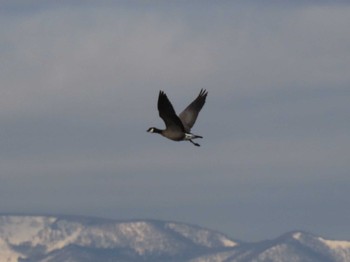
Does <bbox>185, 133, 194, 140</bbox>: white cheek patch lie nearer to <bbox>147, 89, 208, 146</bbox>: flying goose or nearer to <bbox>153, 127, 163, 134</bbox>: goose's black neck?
<bbox>147, 89, 208, 146</bbox>: flying goose

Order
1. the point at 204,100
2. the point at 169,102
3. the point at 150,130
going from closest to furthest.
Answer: the point at 169,102
the point at 150,130
the point at 204,100

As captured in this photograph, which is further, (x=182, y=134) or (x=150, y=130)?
(x=150, y=130)

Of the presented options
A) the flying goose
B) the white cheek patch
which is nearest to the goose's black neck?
the flying goose

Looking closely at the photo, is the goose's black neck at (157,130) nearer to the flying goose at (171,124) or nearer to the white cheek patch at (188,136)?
the flying goose at (171,124)

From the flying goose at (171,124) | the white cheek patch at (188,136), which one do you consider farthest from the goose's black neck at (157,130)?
the white cheek patch at (188,136)

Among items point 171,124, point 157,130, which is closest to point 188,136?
point 171,124

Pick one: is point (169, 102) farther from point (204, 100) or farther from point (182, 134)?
point (204, 100)

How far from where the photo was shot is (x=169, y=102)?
89000mm

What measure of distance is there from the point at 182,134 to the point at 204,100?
12.4 metres

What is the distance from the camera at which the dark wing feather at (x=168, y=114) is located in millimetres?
88938

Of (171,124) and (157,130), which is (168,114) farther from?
(157,130)

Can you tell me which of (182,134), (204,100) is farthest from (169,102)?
(204,100)

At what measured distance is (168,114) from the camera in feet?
294

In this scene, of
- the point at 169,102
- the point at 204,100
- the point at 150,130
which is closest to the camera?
the point at 169,102
